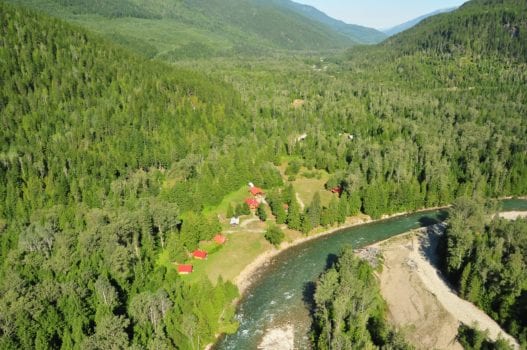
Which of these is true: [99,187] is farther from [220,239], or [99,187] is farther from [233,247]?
[233,247]

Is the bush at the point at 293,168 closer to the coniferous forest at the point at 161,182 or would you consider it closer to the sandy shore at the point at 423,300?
the coniferous forest at the point at 161,182

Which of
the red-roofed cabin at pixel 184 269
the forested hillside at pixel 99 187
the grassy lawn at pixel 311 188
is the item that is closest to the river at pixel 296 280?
the forested hillside at pixel 99 187

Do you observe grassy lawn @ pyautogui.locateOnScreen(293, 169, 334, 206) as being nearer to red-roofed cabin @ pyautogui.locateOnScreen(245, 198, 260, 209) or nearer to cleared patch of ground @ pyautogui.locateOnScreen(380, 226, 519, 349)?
red-roofed cabin @ pyautogui.locateOnScreen(245, 198, 260, 209)

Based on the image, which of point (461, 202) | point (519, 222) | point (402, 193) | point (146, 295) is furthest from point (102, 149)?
point (519, 222)

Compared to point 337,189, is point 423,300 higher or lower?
higher

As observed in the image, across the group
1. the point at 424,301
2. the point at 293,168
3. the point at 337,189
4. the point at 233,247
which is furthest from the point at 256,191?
the point at 424,301

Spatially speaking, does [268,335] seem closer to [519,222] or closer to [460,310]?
[460,310]
